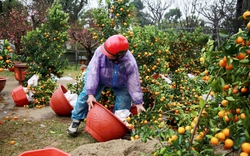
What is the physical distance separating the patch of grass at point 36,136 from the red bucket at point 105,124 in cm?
45

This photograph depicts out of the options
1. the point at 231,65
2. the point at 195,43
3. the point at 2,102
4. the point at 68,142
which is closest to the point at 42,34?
the point at 2,102

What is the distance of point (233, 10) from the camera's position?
1332cm

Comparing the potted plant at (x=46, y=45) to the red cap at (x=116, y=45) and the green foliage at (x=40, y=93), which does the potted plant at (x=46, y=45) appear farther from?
the red cap at (x=116, y=45)

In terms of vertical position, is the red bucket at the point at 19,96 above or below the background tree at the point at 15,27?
below

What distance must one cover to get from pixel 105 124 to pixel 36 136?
4.13 feet

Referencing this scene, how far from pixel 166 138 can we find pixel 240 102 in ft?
2.00

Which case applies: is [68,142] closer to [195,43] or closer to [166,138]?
[166,138]

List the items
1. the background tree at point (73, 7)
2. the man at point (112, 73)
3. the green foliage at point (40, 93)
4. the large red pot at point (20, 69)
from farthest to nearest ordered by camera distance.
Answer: the background tree at point (73, 7)
the large red pot at point (20, 69)
the green foliage at point (40, 93)
the man at point (112, 73)

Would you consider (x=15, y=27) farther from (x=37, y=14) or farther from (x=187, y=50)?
(x=187, y=50)

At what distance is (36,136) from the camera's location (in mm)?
3990

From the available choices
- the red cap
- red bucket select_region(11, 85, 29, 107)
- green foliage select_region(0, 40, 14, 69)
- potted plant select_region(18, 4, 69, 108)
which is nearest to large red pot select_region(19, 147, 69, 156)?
the red cap

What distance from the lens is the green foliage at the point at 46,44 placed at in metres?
6.75

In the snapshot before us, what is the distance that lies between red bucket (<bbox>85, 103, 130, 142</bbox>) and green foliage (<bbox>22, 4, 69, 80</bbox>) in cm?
371

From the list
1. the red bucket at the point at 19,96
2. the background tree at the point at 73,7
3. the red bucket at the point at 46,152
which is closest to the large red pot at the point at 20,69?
the red bucket at the point at 19,96
